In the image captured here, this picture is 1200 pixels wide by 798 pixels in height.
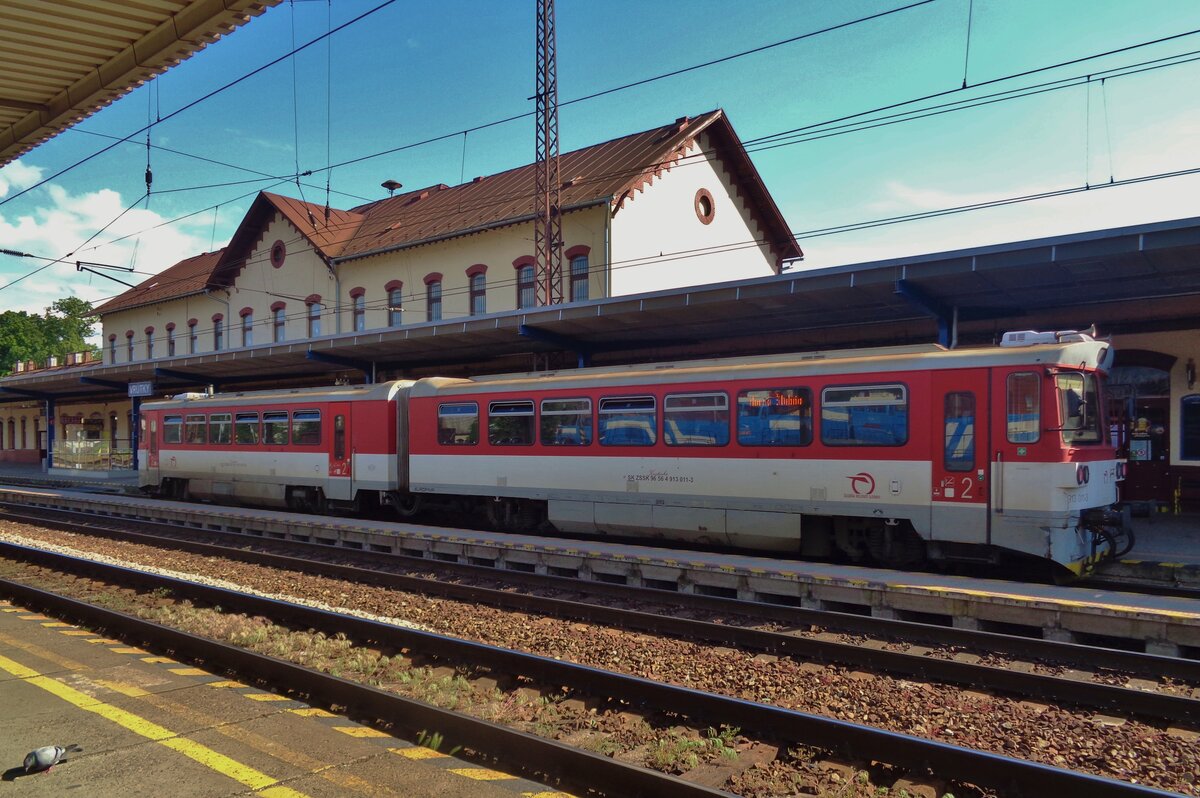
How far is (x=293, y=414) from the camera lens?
61.3ft

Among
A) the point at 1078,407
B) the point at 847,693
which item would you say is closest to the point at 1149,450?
the point at 1078,407

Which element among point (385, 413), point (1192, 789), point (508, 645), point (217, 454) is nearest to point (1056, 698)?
point (1192, 789)

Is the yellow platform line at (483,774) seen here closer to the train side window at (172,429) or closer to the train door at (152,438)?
the train side window at (172,429)

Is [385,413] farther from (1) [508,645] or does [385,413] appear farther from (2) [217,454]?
(1) [508,645]

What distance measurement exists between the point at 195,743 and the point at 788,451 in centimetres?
844

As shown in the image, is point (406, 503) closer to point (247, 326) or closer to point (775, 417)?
point (775, 417)

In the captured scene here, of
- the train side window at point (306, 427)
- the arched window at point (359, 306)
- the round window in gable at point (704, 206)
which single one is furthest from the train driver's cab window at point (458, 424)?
the arched window at point (359, 306)

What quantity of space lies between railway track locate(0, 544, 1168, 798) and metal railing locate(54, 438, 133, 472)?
3090 cm

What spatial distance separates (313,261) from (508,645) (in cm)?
2881

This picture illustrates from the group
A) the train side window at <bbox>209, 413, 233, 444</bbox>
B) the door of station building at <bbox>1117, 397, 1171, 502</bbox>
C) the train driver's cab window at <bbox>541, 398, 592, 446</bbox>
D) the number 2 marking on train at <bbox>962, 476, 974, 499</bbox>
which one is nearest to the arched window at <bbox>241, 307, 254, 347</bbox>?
the train side window at <bbox>209, 413, 233, 444</bbox>

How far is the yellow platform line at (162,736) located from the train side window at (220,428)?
1489 cm

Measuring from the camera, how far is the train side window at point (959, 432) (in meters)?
9.98

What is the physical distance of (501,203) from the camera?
1101 inches

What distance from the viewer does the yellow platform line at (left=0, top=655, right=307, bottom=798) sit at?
172 inches
